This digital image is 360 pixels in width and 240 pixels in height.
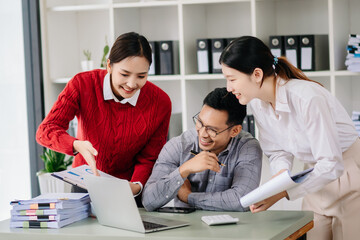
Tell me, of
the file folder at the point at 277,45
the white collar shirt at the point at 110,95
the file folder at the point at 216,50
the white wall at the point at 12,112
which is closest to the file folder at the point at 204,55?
the file folder at the point at 216,50

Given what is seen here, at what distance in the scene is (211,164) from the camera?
2.25 meters

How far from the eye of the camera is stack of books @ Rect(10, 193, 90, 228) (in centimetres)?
216

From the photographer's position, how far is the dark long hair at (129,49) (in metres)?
2.37

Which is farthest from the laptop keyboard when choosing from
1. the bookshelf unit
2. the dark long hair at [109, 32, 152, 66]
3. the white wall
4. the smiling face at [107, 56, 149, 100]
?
the white wall

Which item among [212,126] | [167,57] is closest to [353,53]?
[167,57]

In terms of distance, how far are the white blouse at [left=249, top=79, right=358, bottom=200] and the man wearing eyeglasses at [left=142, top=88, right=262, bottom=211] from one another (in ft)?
0.36

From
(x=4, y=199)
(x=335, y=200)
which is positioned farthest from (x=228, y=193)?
(x=4, y=199)

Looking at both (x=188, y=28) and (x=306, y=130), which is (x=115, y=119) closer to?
(x=306, y=130)

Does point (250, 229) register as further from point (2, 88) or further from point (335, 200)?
point (2, 88)

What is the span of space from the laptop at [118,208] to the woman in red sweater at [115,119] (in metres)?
0.29

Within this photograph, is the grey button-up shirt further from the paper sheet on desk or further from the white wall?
the white wall

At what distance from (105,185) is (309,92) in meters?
0.82

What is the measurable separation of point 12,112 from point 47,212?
2.14 metres

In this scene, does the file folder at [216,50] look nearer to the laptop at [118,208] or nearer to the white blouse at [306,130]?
the white blouse at [306,130]
